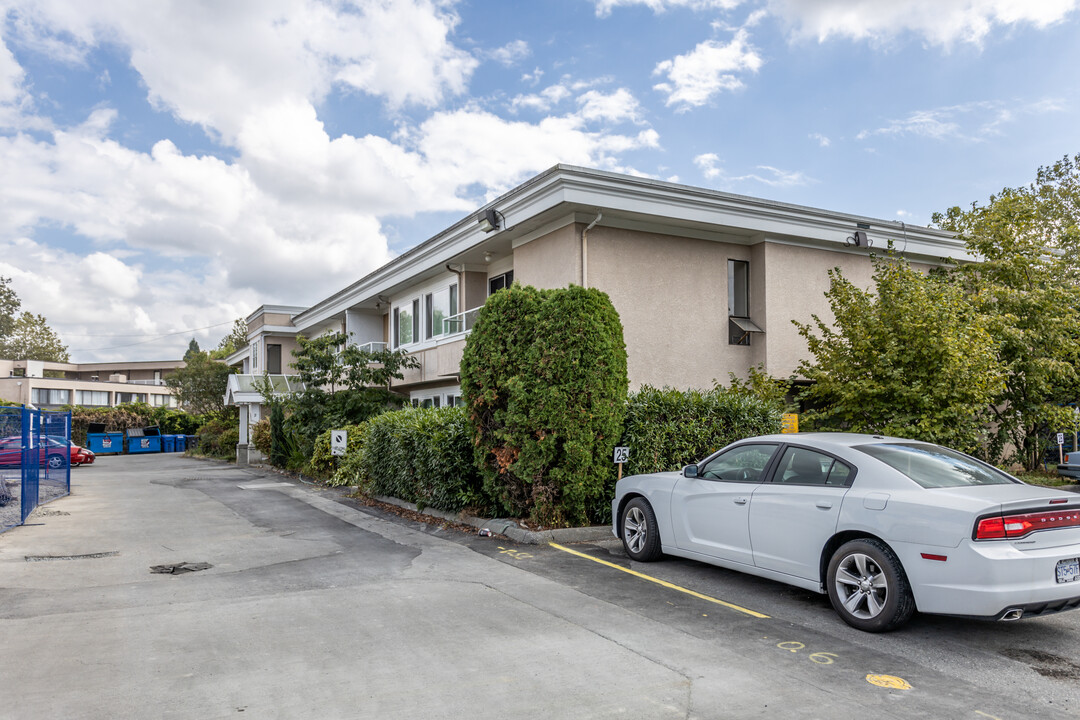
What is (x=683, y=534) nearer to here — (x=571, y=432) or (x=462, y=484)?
(x=571, y=432)

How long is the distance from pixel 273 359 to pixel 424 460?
25410mm

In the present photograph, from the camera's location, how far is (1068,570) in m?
5.45

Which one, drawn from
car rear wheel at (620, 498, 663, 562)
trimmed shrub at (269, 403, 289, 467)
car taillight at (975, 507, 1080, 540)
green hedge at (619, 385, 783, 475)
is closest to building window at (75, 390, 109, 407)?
trimmed shrub at (269, 403, 289, 467)

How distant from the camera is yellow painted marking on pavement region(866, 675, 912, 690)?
4.78 meters

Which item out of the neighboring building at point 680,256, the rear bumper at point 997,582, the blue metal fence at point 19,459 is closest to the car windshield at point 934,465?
the rear bumper at point 997,582

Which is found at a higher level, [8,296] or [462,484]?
[8,296]

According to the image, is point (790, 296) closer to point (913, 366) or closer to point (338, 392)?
point (913, 366)

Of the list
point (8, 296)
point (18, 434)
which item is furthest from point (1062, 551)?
point (8, 296)

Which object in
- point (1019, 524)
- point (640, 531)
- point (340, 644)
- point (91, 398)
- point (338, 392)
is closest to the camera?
point (1019, 524)

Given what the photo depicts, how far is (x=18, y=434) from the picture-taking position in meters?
12.9

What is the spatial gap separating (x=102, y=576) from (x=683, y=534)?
21.2 feet

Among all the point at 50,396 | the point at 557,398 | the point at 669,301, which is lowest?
the point at 50,396

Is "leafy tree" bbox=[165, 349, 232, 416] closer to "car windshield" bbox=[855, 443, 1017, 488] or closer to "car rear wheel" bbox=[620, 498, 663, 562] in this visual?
"car rear wheel" bbox=[620, 498, 663, 562]

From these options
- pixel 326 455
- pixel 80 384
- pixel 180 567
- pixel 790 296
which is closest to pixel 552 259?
pixel 790 296
